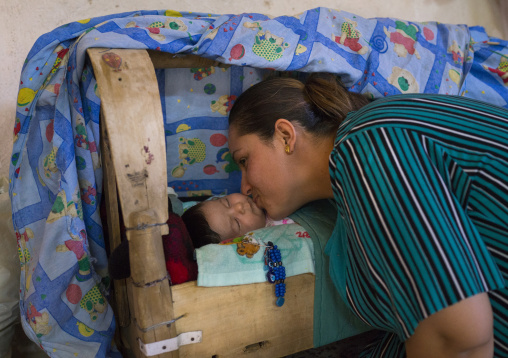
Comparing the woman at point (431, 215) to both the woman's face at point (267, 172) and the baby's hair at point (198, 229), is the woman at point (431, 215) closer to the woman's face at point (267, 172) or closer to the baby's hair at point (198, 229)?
the woman's face at point (267, 172)

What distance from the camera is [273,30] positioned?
1379mm

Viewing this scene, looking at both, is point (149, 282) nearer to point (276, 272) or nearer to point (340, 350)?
point (276, 272)

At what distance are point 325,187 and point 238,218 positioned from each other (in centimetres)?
43

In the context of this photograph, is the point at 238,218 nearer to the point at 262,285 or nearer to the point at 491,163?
the point at 262,285

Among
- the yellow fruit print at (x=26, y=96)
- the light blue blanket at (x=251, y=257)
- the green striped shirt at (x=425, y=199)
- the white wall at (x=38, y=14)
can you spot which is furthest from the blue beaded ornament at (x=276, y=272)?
the white wall at (x=38, y=14)

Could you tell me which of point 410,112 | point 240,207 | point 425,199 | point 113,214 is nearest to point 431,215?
point 425,199

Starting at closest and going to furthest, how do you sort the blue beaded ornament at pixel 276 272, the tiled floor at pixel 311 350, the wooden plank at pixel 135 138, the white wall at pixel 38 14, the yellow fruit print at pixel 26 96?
the wooden plank at pixel 135 138 < the blue beaded ornament at pixel 276 272 < the yellow fruit print at pixel 26 96 < the tiled floor at pixel 311 350 < the white wall at pixel 38 14

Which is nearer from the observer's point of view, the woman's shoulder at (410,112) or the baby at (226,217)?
the woman's shoulder at (410,112)

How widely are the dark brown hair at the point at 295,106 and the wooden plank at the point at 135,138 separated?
14.6 inches

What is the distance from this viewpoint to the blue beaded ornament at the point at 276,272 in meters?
1.16

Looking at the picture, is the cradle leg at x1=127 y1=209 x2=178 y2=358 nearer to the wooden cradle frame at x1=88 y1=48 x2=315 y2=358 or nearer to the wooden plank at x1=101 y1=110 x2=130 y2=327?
the wooden cradle frame at x1=88 y1=48 x2=315 y2=358

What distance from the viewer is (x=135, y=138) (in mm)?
A: 947

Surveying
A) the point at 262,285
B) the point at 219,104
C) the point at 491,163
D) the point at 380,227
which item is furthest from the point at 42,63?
the point at 491,163

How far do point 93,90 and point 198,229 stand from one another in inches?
21.8
